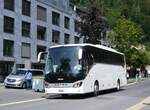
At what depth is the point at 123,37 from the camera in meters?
71.1

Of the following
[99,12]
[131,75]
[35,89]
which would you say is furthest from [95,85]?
[131,75]

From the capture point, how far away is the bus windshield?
26.8 m

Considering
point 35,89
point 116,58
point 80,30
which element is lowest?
point 35,89

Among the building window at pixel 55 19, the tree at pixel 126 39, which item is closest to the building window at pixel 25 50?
the building window at pixel 55 19

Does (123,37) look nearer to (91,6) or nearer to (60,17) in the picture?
(60,17)

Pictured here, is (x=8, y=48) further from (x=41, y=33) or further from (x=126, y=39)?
(x=126, y=39)

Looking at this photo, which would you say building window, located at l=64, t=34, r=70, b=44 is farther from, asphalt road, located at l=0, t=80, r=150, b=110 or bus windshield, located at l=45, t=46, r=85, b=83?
bus windshield, located at l=45, t=46, r=85, b=83

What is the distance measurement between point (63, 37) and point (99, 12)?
24.3 meters

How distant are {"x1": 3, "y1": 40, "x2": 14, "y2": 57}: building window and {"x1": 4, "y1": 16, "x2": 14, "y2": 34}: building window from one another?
1.33 m

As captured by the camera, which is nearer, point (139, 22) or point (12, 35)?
point (12, 35)

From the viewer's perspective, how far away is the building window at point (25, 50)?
61625 mm

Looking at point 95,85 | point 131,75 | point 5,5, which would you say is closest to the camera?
point 95,85

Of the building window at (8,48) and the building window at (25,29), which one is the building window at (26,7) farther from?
the building window at (8,48)

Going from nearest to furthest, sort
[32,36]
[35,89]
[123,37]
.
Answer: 1. [35,89]
2. [32,36]
3. [123,37]
